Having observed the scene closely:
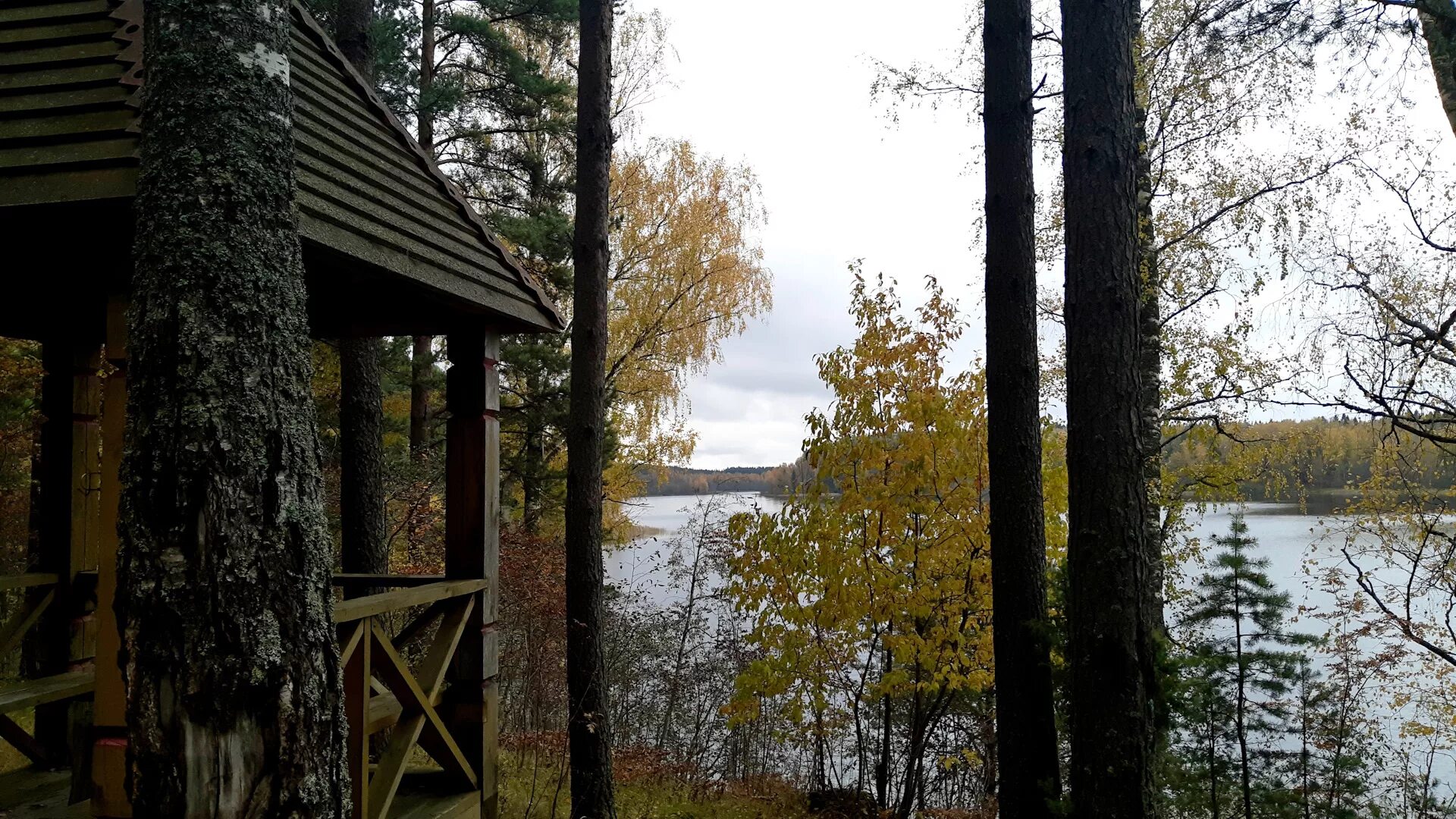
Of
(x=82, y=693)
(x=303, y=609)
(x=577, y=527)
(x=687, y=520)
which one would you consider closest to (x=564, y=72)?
(x=687, y=520)

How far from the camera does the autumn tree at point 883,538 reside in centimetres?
619

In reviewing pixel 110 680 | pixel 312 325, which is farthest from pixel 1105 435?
pixel 312 325

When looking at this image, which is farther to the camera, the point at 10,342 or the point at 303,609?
the point at 10,342

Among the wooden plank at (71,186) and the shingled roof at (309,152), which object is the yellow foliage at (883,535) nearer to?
the shingled roof at (309,152)

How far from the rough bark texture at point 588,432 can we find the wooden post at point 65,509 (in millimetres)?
2554

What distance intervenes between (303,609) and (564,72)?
14.7 metres

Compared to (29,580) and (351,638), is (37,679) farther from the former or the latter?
(351,638)

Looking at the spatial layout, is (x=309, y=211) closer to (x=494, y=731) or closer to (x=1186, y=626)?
(x=494, y=731)

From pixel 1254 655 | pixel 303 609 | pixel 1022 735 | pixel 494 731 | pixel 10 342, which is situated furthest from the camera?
pixel 10 342

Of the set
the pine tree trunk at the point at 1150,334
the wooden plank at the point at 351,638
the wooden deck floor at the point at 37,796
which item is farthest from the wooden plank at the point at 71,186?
the pine tree trunk at the point at 1150,334

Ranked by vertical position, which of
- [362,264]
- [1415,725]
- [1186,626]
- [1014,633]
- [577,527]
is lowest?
[1415,725]

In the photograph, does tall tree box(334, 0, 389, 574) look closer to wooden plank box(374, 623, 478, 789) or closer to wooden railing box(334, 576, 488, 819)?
wooden railing box(334, 576, 488, 819)

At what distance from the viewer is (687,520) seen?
412 inches

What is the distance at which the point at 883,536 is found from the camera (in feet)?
20.7
